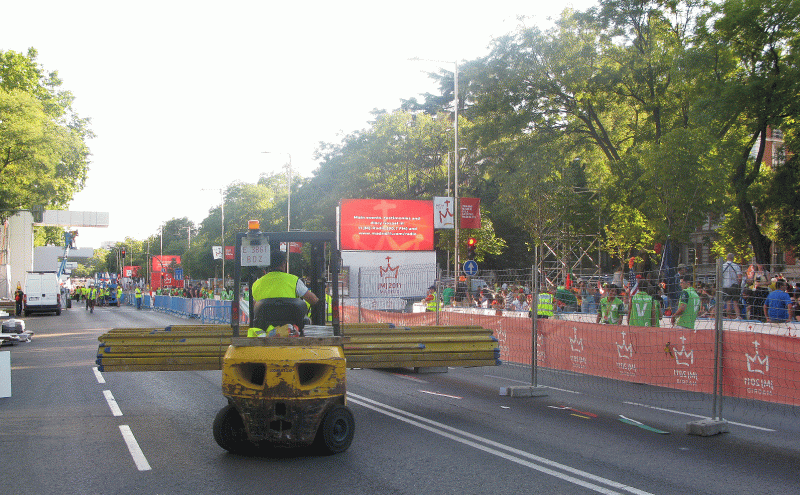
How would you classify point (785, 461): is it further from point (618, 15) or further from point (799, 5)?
point (618, 15)

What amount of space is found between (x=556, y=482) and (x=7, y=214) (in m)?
42.2

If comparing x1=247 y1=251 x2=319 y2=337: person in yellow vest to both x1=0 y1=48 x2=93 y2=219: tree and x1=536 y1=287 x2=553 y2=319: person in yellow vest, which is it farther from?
x1=0 y1=48 x2=93 y2=219: tree

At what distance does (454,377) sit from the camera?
13.8 m

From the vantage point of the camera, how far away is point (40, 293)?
42.9 metres

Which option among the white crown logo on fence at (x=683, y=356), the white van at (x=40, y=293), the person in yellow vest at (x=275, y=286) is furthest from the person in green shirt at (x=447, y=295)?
the white van at (x=40, y=293)

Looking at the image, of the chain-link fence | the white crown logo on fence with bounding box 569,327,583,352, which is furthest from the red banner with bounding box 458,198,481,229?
the white crown logo on fence with bounding box 569,327,583,352

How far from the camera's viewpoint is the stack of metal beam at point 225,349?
28.3ft

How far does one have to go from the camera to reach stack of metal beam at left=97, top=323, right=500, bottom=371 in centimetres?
862

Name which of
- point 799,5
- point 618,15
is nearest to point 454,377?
point 799,5

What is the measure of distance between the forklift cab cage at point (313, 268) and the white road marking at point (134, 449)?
1513 mm

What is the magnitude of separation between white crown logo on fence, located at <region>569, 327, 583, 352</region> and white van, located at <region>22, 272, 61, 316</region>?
38592 millimetres

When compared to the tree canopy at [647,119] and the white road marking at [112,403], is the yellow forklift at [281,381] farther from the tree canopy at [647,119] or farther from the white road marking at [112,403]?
the tree canopy at [647,119]

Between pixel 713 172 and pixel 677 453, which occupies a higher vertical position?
pixel 713 172

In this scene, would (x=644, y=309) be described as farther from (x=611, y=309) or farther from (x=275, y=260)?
(x=275, y=260)
